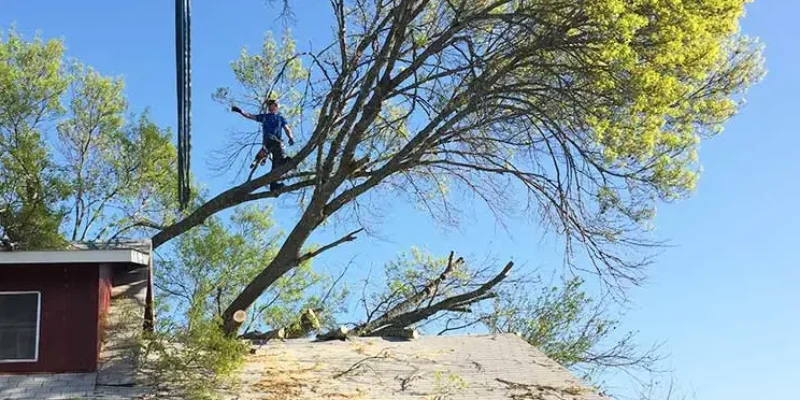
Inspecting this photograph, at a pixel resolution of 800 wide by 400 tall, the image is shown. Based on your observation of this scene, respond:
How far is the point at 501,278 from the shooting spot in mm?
17828

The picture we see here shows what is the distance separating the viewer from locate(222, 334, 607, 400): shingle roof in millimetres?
10336

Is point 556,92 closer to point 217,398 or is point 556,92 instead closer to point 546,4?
point 546,4

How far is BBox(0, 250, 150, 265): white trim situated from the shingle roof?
6.49ft

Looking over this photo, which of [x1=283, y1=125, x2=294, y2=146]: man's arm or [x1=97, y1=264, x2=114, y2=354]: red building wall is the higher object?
[x1=283, y1=125, x2=294, y2=146]: man's arm

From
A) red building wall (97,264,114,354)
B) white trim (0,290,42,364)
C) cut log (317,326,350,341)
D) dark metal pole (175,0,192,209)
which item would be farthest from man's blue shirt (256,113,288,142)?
white trim (0,290,42,364)

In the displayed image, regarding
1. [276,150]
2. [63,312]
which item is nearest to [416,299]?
[276,150]

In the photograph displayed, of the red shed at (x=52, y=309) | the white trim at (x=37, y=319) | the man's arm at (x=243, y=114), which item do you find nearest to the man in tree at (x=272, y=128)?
the man's arm at (x=243, y=114)

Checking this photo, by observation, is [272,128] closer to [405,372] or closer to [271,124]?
[271,124]

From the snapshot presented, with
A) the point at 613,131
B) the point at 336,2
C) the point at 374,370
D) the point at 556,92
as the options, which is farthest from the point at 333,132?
the point at 374,370

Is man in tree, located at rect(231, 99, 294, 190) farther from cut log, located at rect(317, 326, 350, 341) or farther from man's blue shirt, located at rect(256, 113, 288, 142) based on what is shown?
cut log, located at rect(317, 326, 350, 341)

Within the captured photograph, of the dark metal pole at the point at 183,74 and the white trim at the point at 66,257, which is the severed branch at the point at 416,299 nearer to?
the dark metal pole at the point at 183,74

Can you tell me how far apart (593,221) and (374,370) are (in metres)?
5.16

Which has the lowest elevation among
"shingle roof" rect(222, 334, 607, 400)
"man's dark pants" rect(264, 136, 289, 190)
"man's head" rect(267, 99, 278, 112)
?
"shingle roof" rect(222, 334, 607, 400)

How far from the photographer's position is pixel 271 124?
1521cm
